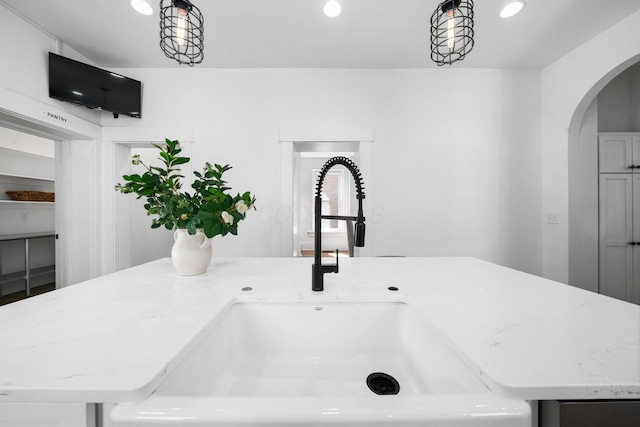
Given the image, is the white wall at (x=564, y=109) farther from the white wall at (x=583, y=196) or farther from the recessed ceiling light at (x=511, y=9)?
the recessed ceiling light at (x=511, y=9)

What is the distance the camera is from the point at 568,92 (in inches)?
100

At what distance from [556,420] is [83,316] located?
0.99m

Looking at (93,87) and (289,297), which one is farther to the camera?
(93,87)

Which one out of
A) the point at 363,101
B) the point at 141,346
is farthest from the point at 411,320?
the point at 363,101

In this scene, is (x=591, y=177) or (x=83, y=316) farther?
(x=591, y=177)

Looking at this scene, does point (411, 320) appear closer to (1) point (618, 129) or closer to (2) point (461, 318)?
(2) point (461, 318)

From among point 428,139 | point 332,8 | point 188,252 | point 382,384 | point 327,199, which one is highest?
point 332,8

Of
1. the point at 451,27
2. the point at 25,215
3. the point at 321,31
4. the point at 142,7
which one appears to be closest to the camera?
the point at 451,27

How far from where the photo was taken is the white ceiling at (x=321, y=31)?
6.34 ft

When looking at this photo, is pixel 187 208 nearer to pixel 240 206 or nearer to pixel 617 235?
pixel 240 206

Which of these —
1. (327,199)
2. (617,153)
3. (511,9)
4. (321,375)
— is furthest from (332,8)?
(327,199)

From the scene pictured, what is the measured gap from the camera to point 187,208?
95 cm

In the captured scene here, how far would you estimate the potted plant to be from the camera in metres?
0.92

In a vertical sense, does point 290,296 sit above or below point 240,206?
below
